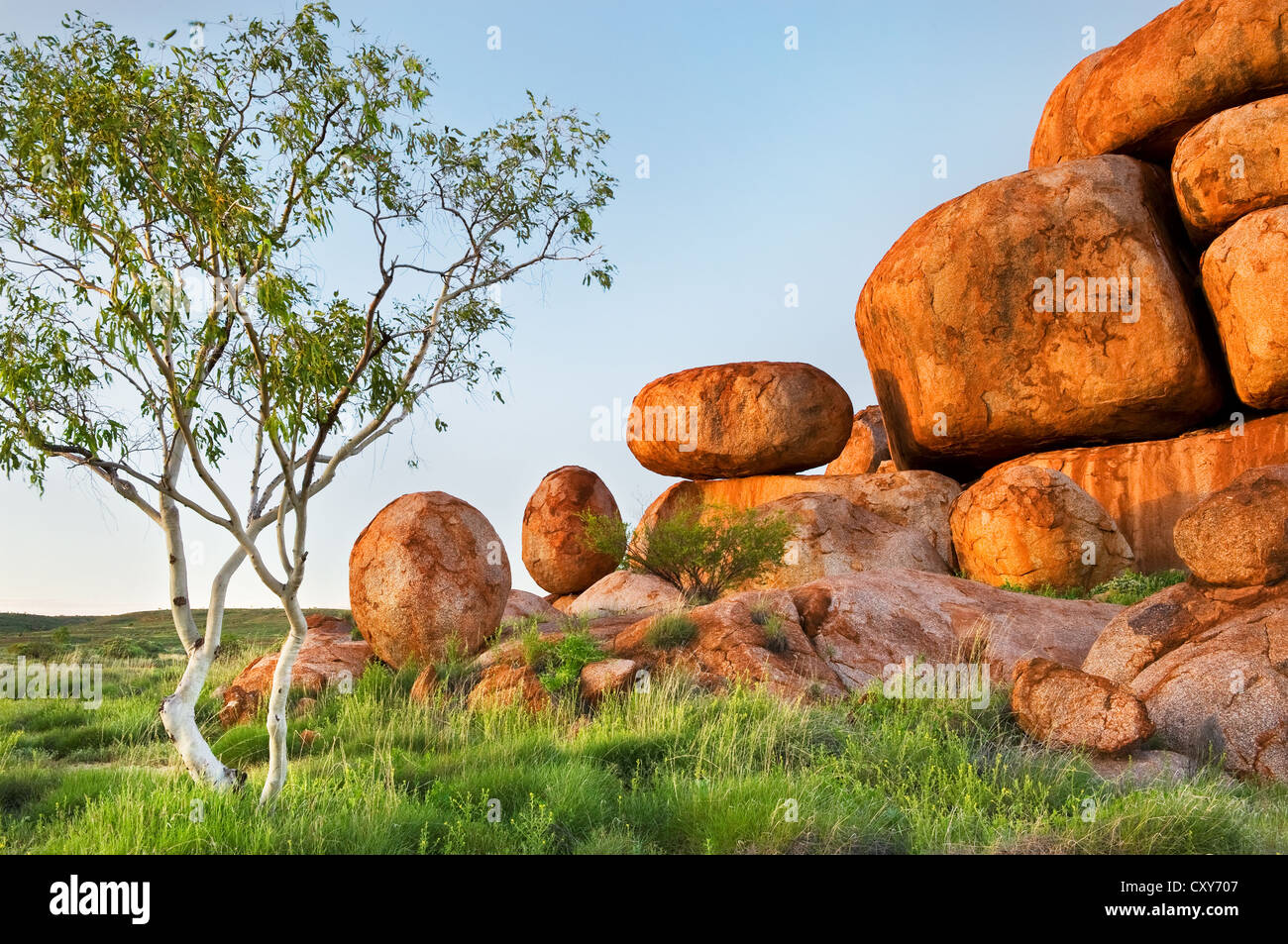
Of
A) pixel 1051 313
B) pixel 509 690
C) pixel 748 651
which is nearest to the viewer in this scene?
pixel 509 690

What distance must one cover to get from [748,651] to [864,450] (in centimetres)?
2444

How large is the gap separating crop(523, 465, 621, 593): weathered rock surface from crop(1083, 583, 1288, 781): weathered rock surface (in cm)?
1532

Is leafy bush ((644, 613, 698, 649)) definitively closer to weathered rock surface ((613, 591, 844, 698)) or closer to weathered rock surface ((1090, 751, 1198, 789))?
weathered rock surface ((613, 591, 844, 698))

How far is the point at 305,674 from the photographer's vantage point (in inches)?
495

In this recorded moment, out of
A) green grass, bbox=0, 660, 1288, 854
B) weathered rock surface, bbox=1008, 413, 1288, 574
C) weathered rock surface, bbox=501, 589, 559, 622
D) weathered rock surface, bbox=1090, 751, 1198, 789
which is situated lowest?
weathered rock surface, bbox=1090, 751, 1198, 789

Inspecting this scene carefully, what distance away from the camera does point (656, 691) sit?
9.47 meters

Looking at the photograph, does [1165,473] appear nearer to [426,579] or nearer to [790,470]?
[790,470]

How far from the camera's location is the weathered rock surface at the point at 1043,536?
57.2 ft

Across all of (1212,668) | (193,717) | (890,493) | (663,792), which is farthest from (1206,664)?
(890,493)

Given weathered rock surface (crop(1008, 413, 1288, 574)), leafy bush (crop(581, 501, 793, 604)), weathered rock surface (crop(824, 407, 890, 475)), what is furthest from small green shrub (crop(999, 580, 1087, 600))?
weathered rock surface (crop(824, 407, 890, 475))

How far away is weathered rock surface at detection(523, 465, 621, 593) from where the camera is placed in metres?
24.4

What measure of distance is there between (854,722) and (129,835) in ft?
20.1
